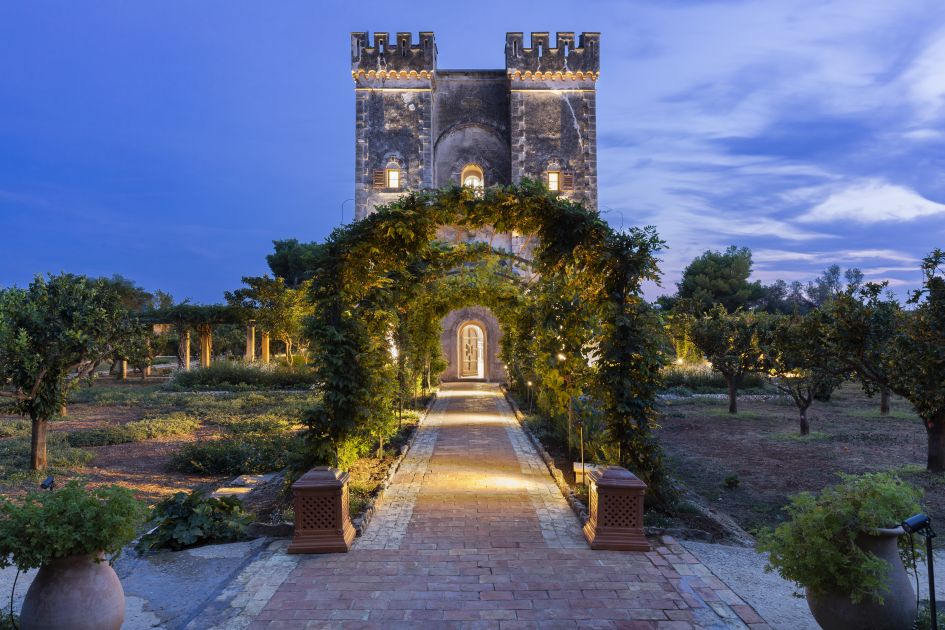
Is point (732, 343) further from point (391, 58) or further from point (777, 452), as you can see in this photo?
point (391, 58)

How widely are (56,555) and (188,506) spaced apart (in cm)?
278

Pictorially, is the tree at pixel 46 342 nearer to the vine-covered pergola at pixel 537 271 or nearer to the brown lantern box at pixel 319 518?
the vine-covered pergola at pixel 537 271

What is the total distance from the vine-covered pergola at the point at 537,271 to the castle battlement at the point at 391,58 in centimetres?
2002

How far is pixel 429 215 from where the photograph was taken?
7.57 metres

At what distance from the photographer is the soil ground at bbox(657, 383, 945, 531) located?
8.84 metres

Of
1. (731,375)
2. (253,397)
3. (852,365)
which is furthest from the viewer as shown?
(253,397)

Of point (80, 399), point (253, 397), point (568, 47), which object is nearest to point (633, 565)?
point (253, 397)

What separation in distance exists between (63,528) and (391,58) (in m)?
25.3

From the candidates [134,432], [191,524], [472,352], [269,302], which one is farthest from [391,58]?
[191,524]

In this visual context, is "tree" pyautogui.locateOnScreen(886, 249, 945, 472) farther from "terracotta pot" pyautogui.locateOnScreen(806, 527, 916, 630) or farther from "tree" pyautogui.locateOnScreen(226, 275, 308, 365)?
"tree" pyautogui.locateOnScreen(226, 275, 308, 365)

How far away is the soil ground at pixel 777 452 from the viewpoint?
29.0ft

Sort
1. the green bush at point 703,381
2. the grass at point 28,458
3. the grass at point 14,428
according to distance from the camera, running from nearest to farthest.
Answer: the grass at point 28,458 < the grass at point 14,428 < the green bush at point 703,381

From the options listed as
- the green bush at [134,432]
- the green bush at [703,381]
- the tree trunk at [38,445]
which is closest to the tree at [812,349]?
the green bush at [703,381]

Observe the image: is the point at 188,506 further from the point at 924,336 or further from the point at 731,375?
the point at 731,375
